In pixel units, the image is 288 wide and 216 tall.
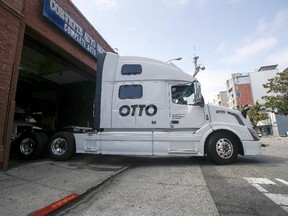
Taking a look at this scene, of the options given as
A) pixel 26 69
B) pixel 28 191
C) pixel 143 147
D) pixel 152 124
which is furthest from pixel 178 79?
pixel 26 69

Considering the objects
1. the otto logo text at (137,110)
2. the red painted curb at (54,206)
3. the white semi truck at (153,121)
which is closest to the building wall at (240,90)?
the white semi truck at (153,121)

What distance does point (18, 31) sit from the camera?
6.67 meters

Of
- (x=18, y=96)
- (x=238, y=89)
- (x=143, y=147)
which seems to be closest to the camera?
(x=143, y=147)

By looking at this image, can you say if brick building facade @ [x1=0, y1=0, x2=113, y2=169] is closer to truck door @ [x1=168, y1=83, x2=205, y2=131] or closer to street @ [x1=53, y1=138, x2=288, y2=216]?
street @ [x1=53, y1=138, x2=288, y2=216]

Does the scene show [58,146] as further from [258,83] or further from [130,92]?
[258,83]

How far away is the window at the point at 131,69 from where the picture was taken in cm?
764

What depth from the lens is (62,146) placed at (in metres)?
7.78

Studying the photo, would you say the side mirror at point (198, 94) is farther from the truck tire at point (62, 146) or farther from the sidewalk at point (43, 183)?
the truck tire at point (62, 146)

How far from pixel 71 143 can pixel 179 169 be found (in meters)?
3.73

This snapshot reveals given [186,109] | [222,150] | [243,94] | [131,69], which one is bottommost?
[222,150]

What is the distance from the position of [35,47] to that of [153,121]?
5731mm

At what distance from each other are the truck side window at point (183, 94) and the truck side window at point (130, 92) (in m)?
1.10

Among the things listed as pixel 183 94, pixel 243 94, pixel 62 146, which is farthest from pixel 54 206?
pixel 243 94

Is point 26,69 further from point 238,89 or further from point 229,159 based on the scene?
point 238,89
